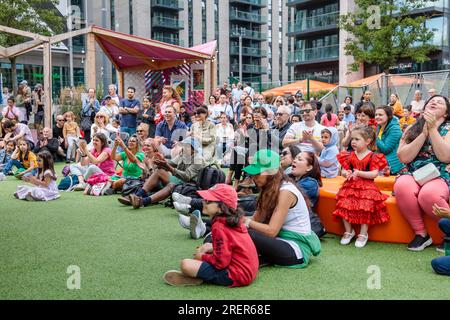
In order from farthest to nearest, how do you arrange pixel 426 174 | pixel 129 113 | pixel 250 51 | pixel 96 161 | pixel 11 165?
1. pixel 250 51
2. pixel 129 113
3. pixel 11 165
4. pixel 96 161
5. pixel 426 174

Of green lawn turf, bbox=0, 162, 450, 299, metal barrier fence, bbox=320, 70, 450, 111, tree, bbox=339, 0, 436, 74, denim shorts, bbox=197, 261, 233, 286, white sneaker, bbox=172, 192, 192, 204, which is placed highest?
tree, bbox=339, 0, 436, 74

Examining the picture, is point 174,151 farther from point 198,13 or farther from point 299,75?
point 198,13

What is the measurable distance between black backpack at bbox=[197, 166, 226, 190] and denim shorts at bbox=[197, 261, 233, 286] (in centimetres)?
324

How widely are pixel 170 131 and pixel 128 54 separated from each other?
8.52 m

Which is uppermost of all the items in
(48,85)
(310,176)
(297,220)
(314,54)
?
(314,54)

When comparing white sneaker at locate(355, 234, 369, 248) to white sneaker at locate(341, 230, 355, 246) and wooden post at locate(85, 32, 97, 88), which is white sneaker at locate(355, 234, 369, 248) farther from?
wooden post at locate(85, 32, 97, 88)

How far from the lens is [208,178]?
7250mm

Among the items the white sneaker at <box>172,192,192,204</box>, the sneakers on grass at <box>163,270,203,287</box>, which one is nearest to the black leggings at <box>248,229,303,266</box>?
the sneakers on grass at <box>163,270,203,287</box>

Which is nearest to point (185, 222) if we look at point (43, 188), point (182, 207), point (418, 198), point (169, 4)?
point (182, 207)

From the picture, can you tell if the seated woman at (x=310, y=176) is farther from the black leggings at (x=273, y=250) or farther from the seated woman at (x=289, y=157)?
the black leggings at (x=273, y=250)

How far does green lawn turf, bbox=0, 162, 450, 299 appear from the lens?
3.92m

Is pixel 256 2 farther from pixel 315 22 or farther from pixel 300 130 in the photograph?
pixel 300 130

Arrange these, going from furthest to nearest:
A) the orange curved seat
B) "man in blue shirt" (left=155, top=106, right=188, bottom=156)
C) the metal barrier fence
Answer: the metal barrier fence → "man in blue shirt" (left=155, top=106, right=188, bottom=156) → the orange curved seat

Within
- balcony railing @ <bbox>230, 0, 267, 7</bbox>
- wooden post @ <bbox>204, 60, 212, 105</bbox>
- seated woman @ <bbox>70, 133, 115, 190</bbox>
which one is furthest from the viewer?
balcony railing @ <bbox>230, 0, 267, 7</bbox>
